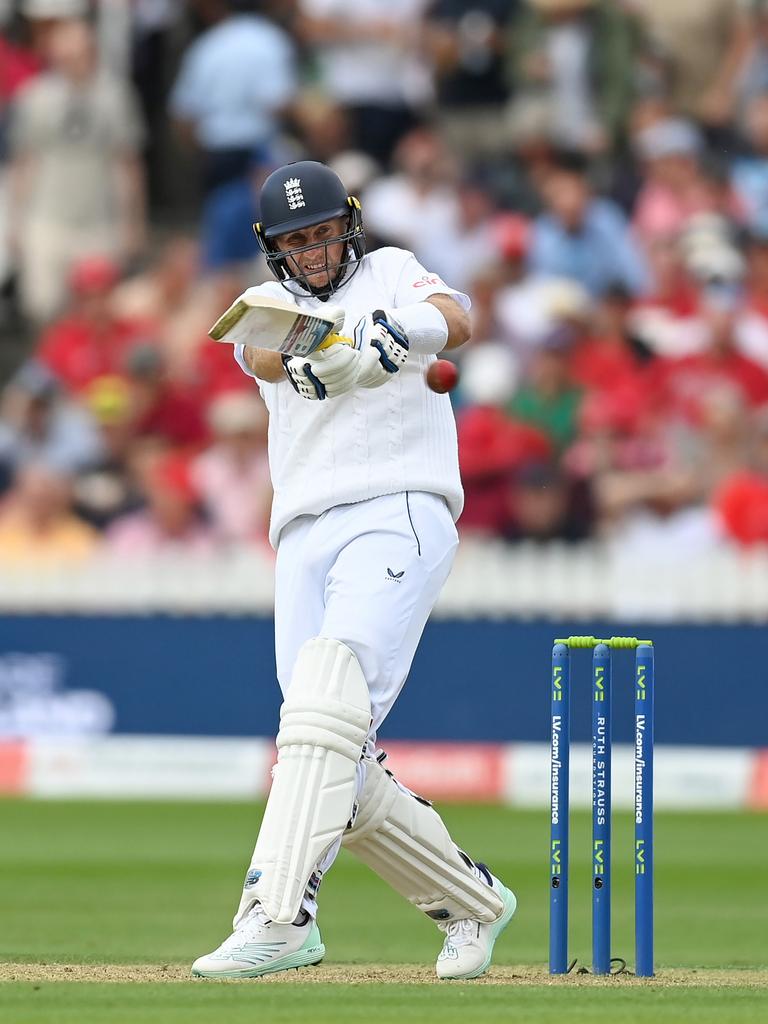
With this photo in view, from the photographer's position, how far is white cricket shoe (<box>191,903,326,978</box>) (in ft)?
15.6

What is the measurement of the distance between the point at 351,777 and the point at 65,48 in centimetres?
953

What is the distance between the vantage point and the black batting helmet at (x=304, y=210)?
494 cm

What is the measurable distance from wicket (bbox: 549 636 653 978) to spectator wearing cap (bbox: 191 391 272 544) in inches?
267

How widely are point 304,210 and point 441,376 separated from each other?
0.56m

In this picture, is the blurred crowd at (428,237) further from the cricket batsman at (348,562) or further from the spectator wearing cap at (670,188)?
the cricket batsman at (348,562)

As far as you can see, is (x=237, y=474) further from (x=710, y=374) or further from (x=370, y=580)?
(x=370, y=580)

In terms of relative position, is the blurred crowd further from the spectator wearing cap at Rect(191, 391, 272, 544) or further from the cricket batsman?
the cricket batsman

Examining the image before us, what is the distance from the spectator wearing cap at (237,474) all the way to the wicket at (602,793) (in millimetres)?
6771

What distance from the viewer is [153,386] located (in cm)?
1223

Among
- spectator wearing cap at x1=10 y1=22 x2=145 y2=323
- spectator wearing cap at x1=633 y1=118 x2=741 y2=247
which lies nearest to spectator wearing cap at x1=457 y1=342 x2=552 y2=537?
spectator wearing cap at x1=633 y1=118 x2=741 y2=247

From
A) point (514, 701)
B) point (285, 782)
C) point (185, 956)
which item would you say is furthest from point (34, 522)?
point (285, 782)

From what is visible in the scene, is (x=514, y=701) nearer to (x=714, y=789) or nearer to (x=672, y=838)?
(x=714, y=789)

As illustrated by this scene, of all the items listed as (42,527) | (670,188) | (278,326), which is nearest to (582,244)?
(670,188)

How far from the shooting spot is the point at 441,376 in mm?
4676
